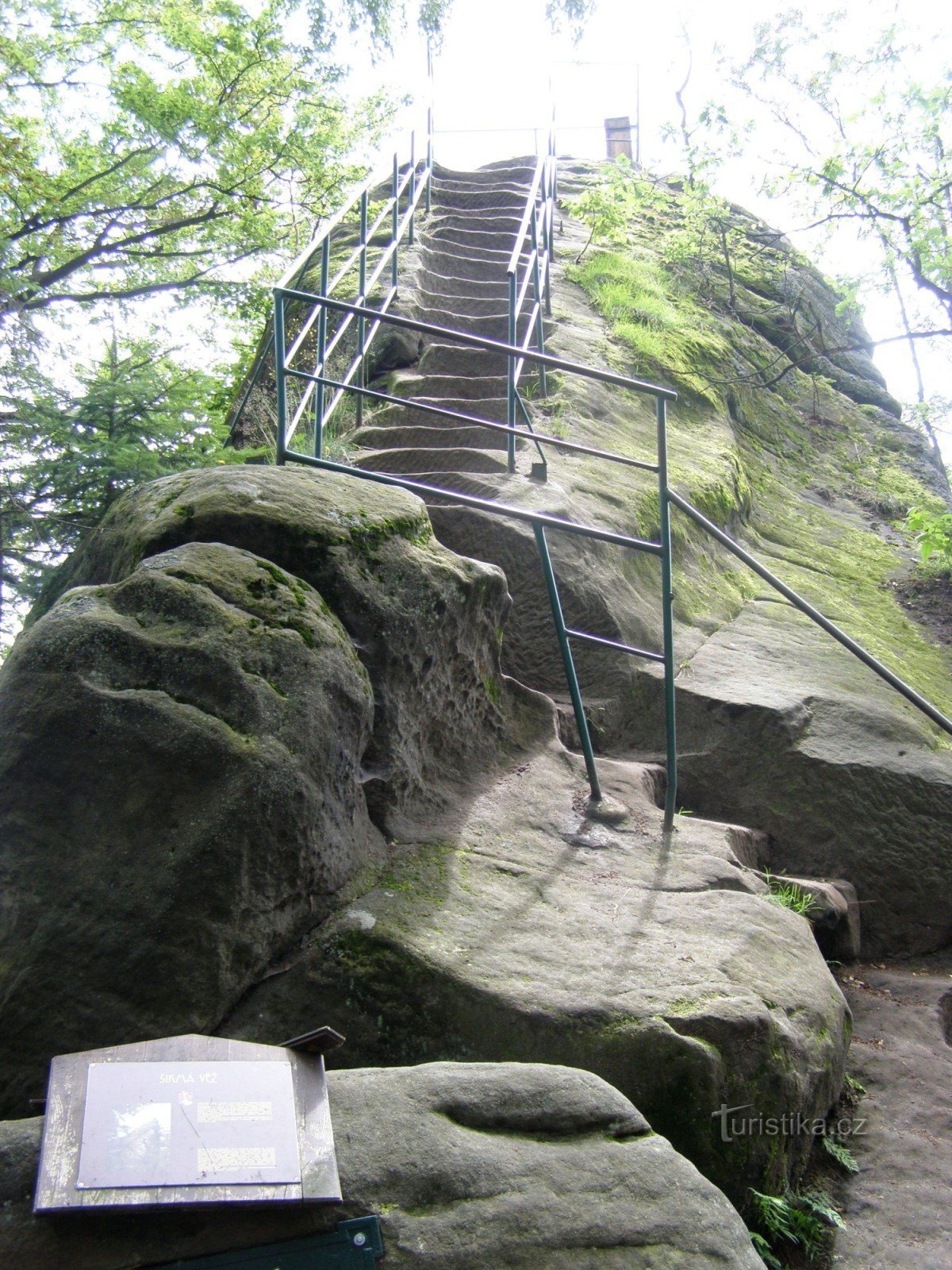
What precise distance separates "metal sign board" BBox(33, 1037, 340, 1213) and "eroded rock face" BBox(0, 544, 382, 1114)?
63 centimetres

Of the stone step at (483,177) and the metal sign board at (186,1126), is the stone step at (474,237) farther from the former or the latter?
the metal sign board at (186,1126)

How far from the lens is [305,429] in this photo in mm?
7297

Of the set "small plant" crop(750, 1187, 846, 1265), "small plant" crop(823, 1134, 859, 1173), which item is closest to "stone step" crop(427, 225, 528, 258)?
"small plant" crop(823, 1134, 859, 1173)

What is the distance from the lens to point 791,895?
185 inches

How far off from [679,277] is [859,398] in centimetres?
237

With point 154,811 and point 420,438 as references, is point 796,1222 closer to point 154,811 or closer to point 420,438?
point 154,811

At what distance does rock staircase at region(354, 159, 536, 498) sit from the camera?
6.35 meters

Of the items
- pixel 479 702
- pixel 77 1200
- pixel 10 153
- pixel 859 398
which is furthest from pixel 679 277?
pixel 77 1200

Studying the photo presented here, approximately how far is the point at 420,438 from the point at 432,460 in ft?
1.40

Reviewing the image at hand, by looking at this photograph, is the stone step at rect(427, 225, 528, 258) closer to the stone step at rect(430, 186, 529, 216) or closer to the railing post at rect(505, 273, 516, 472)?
the stone step at rect(430, 186, 529, 216)

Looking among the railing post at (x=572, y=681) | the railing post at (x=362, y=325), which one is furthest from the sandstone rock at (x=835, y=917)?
the railing post at (x=362, y=325)

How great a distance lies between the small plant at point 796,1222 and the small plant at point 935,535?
5085 mm

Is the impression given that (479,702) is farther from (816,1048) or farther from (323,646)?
(816,1048)

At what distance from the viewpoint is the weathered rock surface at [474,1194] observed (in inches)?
80.4
